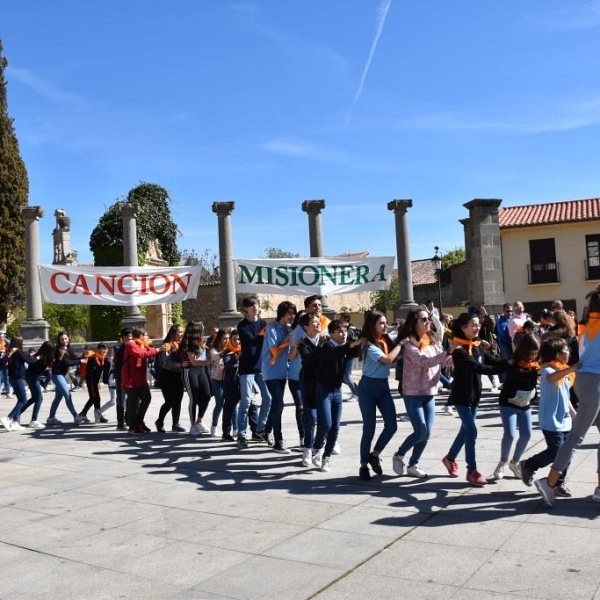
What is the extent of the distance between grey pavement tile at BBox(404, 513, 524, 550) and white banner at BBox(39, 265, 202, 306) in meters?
14.4

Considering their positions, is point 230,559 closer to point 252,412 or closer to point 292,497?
point 292,497

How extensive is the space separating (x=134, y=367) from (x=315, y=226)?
45.4 feet

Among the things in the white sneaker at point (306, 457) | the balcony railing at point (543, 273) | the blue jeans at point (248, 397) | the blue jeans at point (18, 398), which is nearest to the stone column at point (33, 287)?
the blue jeans at point (18, 398)

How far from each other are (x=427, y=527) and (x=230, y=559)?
145cm

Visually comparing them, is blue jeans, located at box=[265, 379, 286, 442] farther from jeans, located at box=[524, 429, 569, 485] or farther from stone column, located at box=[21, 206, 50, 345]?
stone column, located at box=[21, 206, 50, 345]

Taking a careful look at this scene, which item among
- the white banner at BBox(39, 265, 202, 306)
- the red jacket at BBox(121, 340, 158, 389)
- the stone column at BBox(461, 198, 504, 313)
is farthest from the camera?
the stone column at BBox(461, 198, 504, 313)

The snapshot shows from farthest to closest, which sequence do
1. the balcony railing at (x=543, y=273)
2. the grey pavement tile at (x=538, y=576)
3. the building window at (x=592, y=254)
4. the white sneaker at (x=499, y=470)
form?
the balcony railing at (x=543, y=273) < the building window at (x=592, y=254) < the white sneaker at (x=499, y=470) < the grey pavement tile at (x=538, y=576)

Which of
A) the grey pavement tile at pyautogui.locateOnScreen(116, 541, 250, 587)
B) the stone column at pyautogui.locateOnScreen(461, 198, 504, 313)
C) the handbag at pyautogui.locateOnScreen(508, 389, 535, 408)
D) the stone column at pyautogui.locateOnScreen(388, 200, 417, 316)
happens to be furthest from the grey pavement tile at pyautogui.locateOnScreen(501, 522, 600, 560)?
the stone column at pyautogui.locateOnScreen(388, 200, 417, 316)

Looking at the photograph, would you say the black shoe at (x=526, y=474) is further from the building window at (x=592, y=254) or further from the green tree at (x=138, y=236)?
the building window at (x=592, y=254)

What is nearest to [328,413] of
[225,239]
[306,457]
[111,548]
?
[306,457]

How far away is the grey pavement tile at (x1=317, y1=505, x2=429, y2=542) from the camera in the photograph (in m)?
4.84

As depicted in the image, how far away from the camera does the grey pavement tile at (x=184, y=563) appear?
415 cm

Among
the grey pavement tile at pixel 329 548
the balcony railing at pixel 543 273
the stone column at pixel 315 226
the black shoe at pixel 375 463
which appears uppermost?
the stone column at pixel 315 226

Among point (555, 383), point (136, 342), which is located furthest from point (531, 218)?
point (555, 383)
